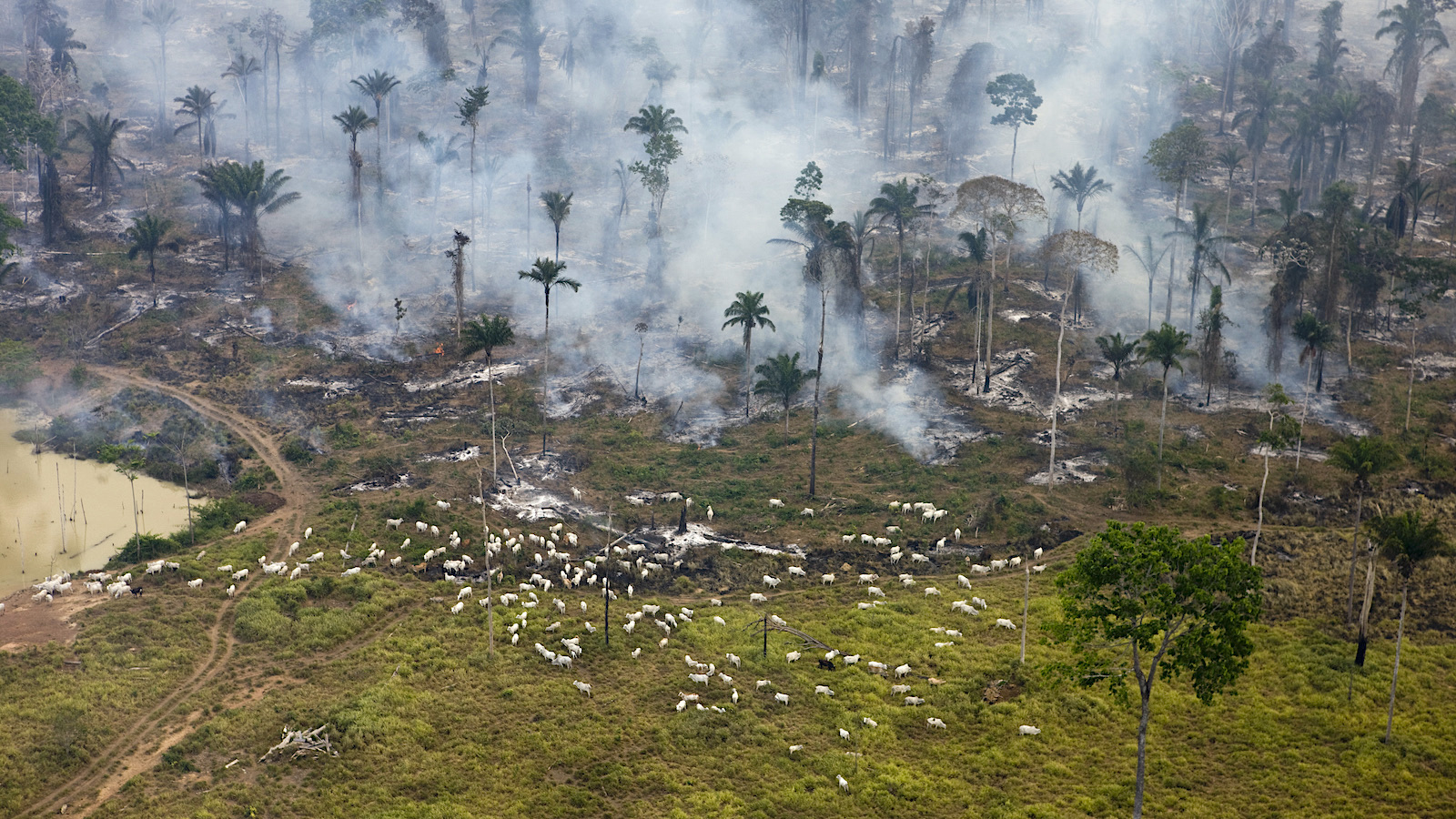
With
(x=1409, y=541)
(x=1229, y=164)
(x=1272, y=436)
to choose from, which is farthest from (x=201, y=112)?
(x=1409, y=541)

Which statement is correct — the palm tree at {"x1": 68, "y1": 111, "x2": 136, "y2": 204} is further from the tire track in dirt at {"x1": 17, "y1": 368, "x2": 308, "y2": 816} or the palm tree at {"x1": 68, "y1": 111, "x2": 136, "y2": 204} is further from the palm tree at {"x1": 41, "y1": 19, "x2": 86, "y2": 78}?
the tire track in dirt at {"x1": 17, "y1": 368, "x2": 308, "y2": 816}

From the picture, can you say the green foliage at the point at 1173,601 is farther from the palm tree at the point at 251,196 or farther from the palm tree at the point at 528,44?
the palm tree at the point at 528,44

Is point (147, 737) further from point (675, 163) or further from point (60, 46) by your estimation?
point (60, 46)

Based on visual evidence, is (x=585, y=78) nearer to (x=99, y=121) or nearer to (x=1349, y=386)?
(x=99, y=121)

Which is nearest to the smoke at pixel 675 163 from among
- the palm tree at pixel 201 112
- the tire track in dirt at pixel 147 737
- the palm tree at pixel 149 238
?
the palm tree at pixel 201 112

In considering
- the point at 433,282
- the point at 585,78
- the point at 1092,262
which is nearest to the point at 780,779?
the point at 1092,262

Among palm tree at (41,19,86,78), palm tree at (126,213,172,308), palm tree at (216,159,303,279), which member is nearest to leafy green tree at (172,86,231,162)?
palm tree at (41,19,86,78)
